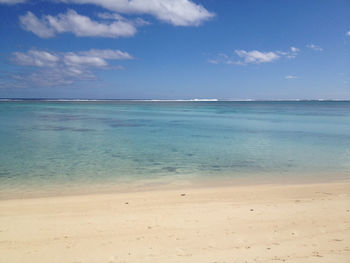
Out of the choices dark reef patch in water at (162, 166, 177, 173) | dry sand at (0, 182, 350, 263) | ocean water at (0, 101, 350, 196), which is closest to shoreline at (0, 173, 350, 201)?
ocean water at (0, 101, 350, 196)

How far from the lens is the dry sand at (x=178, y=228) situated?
4.44 meters

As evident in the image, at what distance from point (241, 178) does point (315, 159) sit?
530cm

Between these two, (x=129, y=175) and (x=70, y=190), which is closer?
(x=70, y=190)

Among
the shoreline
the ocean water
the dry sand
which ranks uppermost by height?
the dry sand

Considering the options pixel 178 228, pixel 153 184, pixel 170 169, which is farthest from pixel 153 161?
pixel 178 228

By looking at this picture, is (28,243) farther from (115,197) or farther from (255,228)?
(255,228)

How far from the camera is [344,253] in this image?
A: 14.7ft

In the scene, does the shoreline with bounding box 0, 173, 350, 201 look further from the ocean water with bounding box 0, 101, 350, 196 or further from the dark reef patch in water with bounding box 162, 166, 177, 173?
the dark reef patch in water with bounding box 162, 166, 177, 173

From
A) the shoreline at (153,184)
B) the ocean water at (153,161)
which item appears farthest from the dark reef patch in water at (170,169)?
the shoreline at (153,184)

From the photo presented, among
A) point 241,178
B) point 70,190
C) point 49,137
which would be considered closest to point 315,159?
point 241,178

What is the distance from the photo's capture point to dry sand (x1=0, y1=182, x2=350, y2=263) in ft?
14.6

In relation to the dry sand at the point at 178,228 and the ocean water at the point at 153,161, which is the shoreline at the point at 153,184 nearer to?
the ocean water at the point at 153,161

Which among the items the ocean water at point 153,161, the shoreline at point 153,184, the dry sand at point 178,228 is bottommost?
the shoreline at point 153,184

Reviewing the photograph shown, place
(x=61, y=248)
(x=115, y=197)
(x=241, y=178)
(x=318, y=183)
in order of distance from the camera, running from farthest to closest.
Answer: (x=241, y=178) < (x=318, y=183) < (x=115, y=197) < (x=61, y=248)
